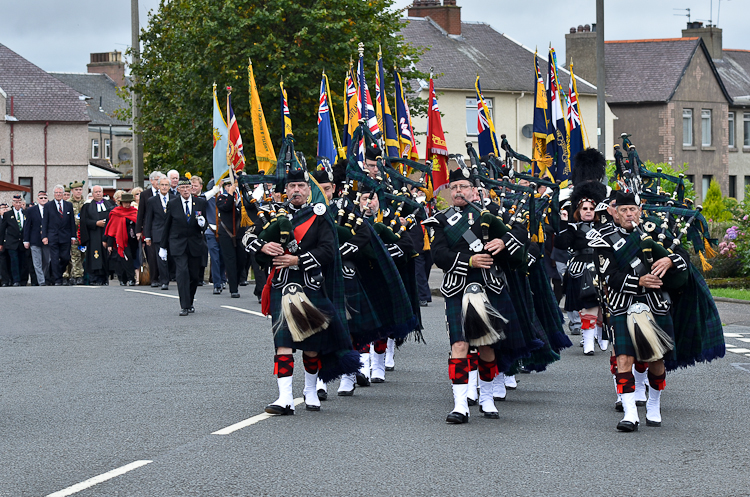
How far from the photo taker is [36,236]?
23.0 m

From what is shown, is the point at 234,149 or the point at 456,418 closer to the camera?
the point at 456,418

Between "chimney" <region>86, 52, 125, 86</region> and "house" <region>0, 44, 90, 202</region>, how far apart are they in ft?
118

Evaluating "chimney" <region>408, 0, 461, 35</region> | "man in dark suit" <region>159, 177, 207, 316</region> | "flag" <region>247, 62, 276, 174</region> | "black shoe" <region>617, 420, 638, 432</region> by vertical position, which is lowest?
"black shoe" <region>617, 420, 638, 432</region>

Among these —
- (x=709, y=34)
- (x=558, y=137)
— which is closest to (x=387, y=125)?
(x=558, y=137)

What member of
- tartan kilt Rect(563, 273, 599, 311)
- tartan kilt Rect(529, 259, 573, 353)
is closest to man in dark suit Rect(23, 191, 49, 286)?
tartan kilt Rect(563, 273, 599, 311)

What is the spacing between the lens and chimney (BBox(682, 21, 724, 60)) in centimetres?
6028

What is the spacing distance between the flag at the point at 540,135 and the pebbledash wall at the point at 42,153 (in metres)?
43.6

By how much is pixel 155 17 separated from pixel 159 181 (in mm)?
23730

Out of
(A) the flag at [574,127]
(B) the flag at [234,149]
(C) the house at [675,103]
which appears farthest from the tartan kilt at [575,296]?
(C) the house at [675,103]

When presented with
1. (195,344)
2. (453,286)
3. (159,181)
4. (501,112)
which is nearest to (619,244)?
(453,286)

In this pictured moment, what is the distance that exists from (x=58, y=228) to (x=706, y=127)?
4032 cm

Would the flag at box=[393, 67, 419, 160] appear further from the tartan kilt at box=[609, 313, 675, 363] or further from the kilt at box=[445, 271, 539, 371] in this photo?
the tartan kilt at box=[609, 313, 675, 363]

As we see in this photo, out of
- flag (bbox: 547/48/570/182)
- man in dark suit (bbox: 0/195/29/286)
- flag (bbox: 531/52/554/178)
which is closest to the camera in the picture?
flag (bbox: 531/52/554/178)

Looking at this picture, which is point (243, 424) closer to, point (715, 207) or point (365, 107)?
point (365, 107)
